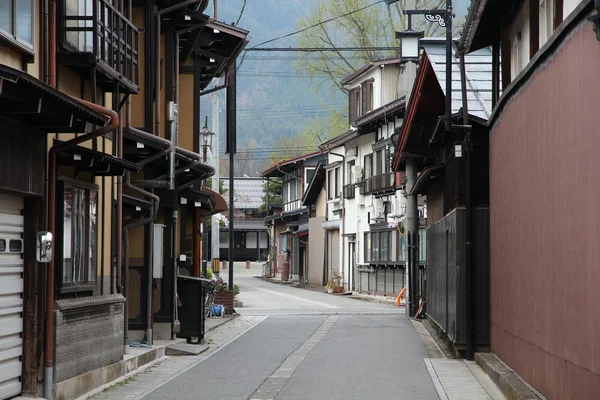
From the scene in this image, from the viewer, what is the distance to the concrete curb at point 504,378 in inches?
474

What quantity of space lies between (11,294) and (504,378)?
249 inches

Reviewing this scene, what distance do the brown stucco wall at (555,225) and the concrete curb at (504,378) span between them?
0.16 meters

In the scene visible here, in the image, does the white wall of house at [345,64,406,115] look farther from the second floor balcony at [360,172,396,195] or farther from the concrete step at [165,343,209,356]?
the concrete step at [165,343,209,356]

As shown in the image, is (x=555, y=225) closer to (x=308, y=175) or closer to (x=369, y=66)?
(x=369, y=66)

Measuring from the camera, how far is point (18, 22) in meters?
11.6

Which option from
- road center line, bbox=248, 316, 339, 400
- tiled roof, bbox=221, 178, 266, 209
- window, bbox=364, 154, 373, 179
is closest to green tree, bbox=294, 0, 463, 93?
window, bbox=364, 154, 373, 179

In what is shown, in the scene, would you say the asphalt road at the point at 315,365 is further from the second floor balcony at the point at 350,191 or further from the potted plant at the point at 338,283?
the second floor balcony at the point at 350,191

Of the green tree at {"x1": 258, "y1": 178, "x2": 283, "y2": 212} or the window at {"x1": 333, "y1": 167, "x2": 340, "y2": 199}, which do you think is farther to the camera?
the green tree at {"x1": 258, "y1": 178, "x2": 283, "y2": 212}

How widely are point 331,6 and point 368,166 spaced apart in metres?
12.8

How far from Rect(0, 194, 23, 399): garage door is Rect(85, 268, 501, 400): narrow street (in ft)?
5.58

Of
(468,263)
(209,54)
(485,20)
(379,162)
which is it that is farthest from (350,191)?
(485,20)

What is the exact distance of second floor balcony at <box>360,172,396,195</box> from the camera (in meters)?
44.5

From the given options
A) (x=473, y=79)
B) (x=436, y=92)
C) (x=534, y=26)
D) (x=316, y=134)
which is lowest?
(x=534, y=26)

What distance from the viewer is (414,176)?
101ft
